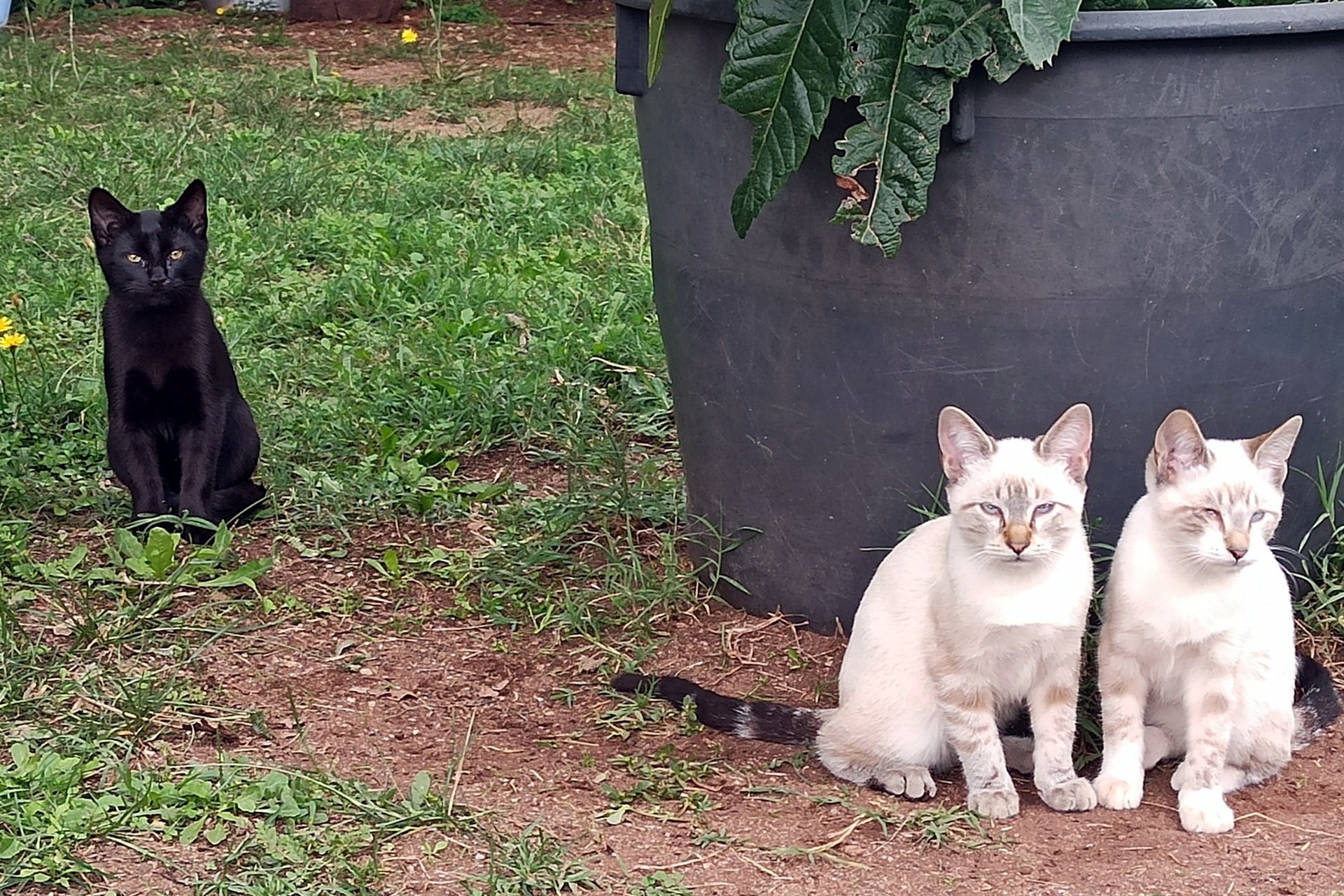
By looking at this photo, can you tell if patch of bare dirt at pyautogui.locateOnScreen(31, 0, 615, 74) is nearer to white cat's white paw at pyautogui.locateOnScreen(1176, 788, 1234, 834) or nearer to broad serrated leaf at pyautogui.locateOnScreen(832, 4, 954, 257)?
broad serrated leaf at pyautogui.locateOnScreen(832, 4, 954, 257)

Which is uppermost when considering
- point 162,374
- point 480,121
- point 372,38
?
point 372,38

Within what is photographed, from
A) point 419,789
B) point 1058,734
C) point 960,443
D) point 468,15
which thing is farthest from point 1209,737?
point 468,15

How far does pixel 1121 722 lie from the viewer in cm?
230

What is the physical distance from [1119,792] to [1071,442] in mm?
523

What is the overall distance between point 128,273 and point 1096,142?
1984 mm

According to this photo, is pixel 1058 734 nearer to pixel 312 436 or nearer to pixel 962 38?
pixel 962 38

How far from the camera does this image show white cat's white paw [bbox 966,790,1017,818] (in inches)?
88.7

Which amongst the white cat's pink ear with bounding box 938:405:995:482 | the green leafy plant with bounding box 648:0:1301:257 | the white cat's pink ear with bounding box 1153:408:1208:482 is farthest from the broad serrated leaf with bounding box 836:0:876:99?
the white cat's pink ear with bounding box 1153:408:1208:482

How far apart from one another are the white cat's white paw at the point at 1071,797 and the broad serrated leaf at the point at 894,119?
2.80 feet

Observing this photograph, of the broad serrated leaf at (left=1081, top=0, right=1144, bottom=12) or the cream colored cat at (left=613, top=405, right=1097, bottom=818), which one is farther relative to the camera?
the broad serrated leaf at (left=1081, top=0, right=1144, bottom=12)

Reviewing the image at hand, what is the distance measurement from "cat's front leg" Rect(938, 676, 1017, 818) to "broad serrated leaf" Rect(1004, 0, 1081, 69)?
899 millimetres

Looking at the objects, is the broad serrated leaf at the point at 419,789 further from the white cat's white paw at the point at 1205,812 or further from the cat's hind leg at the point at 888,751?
the white cat's white paw at the point at 1205,812

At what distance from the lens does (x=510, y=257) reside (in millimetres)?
4859

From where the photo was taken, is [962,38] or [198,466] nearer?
[962,38]
